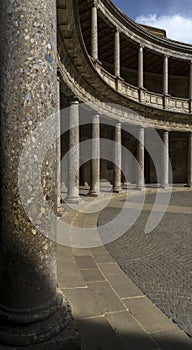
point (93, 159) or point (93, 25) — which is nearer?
point (93, 25)

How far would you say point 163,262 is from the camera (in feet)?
15.9

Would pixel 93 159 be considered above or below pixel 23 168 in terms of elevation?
above

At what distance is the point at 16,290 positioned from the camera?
2.14 meters

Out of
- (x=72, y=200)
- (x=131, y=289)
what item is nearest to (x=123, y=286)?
(x=131, y=289)

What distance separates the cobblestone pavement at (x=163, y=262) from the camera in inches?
131

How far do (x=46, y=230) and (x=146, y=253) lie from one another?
3.54 meters

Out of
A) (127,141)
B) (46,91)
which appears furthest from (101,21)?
(46,91)

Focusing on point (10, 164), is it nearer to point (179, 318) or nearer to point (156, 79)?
point (179, 318)

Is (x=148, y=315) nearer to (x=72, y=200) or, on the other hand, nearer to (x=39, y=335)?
(x=39, y=335)

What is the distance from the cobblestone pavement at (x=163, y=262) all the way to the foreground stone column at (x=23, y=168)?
160 cm

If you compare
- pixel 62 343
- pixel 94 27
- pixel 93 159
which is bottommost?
pixel 62 343

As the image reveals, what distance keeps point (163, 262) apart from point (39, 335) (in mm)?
3208

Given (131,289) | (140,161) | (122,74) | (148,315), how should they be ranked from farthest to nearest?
(122,74), (140,161), (131,289), (148,315)

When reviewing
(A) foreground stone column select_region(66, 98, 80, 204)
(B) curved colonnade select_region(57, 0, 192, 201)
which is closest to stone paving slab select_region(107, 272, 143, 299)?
(B) curved colonnade select_region(57, 0, 192, 201)
